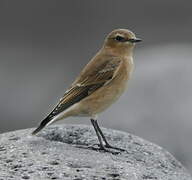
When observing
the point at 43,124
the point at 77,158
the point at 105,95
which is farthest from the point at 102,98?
the point at 77,158

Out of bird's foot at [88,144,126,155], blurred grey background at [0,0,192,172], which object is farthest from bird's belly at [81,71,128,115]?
blurred grey background at [0,0,192,172]

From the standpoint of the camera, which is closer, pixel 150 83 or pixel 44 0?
pixel 150 83

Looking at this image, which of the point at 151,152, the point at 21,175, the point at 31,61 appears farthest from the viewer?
the point at 31,61

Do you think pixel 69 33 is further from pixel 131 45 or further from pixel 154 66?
pixel 131 45

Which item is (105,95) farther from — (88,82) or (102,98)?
(88,82)

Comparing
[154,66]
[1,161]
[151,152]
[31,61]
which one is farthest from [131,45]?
[31,61]

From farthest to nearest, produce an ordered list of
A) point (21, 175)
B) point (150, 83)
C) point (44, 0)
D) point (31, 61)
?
point (44, 0) → point (31, 61) → point (150, 83) → point (21, 175)

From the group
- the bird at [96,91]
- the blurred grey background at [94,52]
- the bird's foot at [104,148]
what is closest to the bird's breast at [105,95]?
the bird at [96,91]
